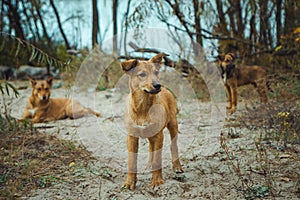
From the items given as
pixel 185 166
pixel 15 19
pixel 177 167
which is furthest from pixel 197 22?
pixel 15 19

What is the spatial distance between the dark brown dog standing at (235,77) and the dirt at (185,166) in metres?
0.67

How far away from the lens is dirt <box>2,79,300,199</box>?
10.3 feet

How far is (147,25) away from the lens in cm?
727

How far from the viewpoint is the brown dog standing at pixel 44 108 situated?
23.4ft

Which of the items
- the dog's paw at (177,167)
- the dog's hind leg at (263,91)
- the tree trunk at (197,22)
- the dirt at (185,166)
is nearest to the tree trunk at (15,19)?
the tree trunk at (197,22)

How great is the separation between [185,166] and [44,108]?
164 inches

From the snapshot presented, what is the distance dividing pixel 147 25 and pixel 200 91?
2329 mm

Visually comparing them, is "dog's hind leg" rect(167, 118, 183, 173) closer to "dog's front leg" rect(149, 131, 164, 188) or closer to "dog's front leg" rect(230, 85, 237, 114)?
"dog's front leg" rect(149, 131, 164, 188)

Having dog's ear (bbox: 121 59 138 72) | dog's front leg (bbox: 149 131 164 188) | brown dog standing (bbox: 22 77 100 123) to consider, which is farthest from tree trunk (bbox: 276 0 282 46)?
dog's front leg (bbox: 149 131 164 188)

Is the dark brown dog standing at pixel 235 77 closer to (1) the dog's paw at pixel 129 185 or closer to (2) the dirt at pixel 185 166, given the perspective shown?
(2) the dirt at pixel 185 166

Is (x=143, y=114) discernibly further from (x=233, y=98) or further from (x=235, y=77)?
(x=235, y=77)

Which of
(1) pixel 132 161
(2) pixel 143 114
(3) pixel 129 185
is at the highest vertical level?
(2) pixel 143 114

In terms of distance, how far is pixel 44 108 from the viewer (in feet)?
23.7

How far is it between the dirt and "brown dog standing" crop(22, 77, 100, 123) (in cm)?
48
